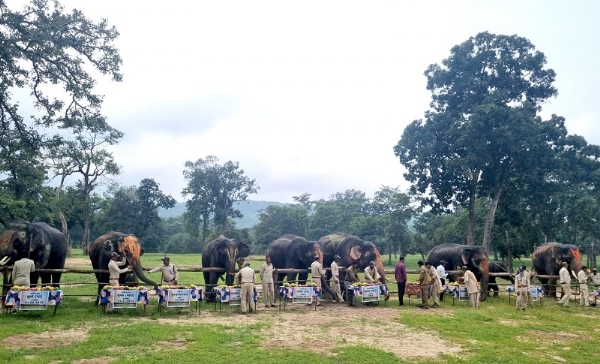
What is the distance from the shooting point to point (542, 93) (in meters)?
33.3

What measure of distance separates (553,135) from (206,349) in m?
29.8

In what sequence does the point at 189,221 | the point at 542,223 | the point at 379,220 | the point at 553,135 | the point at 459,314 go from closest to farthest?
the point at 459,314 → the point at 553,135 → the point at 542,223 → the point at 379,220 → the point at 189,221

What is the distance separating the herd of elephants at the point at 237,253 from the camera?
1551 centimetres

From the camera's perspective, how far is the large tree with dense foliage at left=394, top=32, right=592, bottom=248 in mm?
30500

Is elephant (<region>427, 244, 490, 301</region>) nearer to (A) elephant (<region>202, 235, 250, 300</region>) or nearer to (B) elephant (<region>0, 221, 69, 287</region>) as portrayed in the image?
(A) elephant (<region>202, 235, 250, 300</region>)

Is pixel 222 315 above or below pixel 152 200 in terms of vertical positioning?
below

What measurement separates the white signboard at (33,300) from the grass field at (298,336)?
292 mm

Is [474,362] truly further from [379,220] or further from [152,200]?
[152,200]

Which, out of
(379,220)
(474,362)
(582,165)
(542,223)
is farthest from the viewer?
(379,220)

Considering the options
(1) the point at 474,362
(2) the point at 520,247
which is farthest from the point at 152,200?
(1) the point at 474,362

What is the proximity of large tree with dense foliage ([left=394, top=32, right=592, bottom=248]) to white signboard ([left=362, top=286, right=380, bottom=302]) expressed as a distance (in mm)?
17158

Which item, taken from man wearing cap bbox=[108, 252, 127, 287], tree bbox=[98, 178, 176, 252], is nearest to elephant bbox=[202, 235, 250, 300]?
man wearing cap bbox=[108, 252, 127, 287]

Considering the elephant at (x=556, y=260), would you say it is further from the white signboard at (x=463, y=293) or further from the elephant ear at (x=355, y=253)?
the elephant ear at (x=355, y=253)

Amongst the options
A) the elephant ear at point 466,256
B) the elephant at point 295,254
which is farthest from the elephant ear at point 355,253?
the elephant ear at point 466,256
